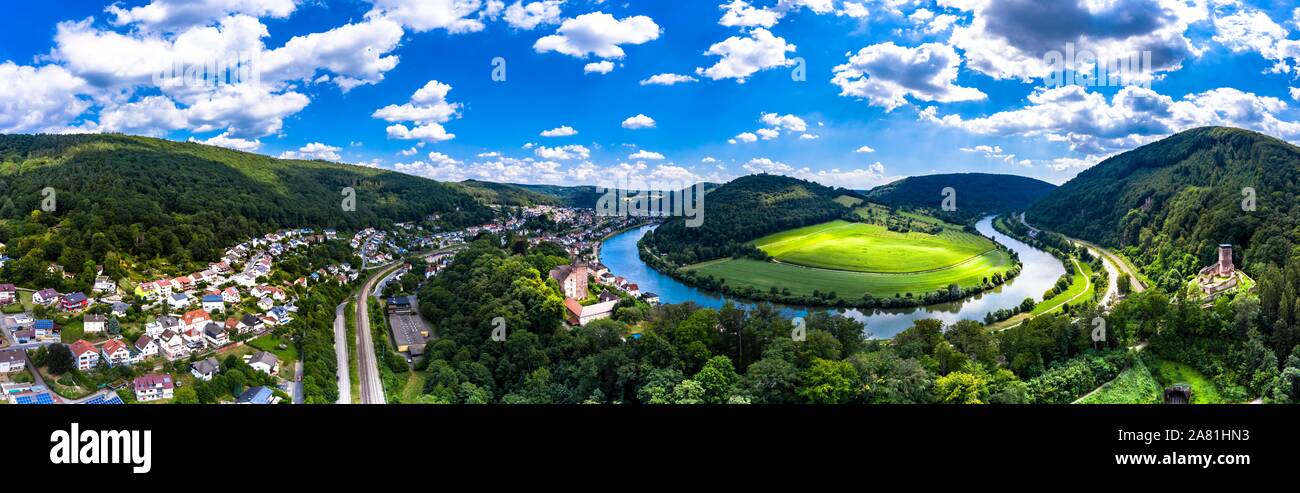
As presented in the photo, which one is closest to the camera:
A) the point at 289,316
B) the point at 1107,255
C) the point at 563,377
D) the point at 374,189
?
the point at 563,377

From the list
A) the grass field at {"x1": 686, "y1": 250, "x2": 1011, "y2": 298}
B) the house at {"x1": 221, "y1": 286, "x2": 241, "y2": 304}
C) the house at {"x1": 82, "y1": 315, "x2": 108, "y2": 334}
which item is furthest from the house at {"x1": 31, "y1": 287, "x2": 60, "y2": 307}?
the grass field at {"x1": 686, "y1": 250, "x2": 1011, "y2": 298}

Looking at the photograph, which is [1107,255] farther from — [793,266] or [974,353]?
[974,353]

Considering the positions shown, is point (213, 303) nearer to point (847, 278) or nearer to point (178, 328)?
point (178, 328)

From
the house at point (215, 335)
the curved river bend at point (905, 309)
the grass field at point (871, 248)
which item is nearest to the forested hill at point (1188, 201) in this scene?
the curved river bend at point (905, 309)

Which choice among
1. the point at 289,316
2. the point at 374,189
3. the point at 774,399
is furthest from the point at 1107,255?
the point at 374,189

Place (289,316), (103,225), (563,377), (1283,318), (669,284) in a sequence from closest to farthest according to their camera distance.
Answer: (1283,318), (563,377), (289,316), (103,225), (669,284)
